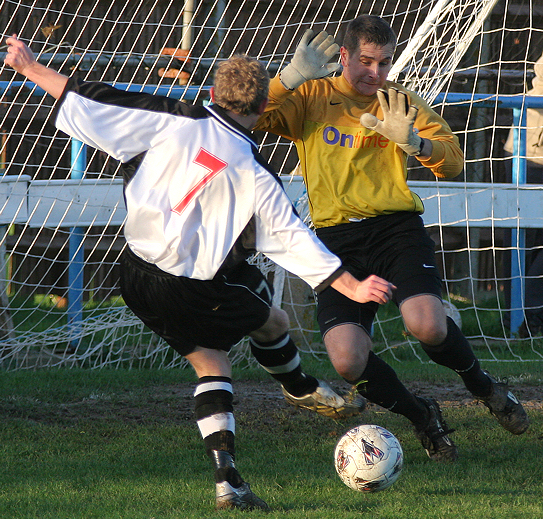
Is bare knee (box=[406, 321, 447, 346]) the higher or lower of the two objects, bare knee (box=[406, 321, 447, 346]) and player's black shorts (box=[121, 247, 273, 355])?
the higher

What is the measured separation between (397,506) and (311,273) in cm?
92

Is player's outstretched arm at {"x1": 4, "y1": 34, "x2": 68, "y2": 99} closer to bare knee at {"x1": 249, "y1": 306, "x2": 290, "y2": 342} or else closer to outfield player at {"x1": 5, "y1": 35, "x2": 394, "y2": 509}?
outfield player at {"x1": 5, "y1": 35, "x2": 394, "y2": 509}

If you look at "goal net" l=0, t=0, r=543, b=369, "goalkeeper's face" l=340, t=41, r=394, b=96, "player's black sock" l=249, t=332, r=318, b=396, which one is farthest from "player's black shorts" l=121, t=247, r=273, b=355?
"goalkeeper's face" l=340, t=41, r=394, b=96

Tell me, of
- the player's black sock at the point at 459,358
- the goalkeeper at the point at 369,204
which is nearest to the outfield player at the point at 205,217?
the goalkeeper at the point at 369,204

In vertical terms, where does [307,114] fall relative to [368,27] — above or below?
below

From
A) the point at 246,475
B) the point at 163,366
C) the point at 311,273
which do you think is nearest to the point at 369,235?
the point at 311,273

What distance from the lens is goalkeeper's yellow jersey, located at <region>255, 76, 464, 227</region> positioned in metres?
3.62

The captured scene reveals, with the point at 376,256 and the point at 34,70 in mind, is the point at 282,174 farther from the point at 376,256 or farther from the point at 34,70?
the point at 34,70

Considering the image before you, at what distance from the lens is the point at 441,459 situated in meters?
3.46

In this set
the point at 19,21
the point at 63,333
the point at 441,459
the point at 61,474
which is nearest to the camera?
the point at 61,474

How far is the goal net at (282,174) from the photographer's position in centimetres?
559

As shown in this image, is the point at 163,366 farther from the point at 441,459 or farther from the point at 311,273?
the point at 311,273

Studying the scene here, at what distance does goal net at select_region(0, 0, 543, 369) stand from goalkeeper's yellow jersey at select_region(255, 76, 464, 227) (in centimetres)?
98

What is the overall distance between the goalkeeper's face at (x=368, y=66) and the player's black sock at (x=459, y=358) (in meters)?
1.17
